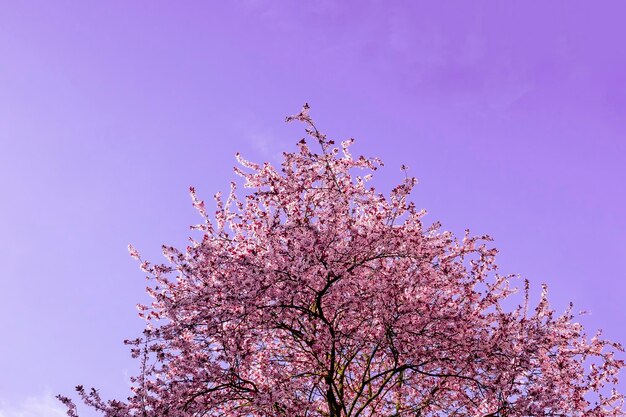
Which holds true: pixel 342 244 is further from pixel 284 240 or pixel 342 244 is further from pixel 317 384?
pixel 317 384

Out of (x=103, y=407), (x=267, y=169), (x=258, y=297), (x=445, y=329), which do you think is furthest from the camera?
(x=267, y=169)

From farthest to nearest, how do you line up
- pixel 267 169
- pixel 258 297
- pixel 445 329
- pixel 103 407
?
pixel 267 169
pixel 445 329
pixel 258 297
pixel 103 407

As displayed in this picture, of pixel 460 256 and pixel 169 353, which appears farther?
pixel 460 256

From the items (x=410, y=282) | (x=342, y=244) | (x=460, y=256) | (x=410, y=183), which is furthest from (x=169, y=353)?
(x=460, y=256)

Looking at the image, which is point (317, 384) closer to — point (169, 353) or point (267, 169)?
point (169, 353)

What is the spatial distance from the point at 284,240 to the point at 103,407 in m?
4.70

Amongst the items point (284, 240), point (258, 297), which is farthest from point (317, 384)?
point (284, 240)

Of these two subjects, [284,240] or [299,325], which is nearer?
[284,240]

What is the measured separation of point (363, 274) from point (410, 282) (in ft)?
3.51

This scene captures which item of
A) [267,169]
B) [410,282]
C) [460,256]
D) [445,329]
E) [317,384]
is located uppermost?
[267,169]

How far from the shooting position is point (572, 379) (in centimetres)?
1365

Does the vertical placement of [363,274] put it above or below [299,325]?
above

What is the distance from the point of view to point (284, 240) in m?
11.6

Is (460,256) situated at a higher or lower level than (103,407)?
higher
